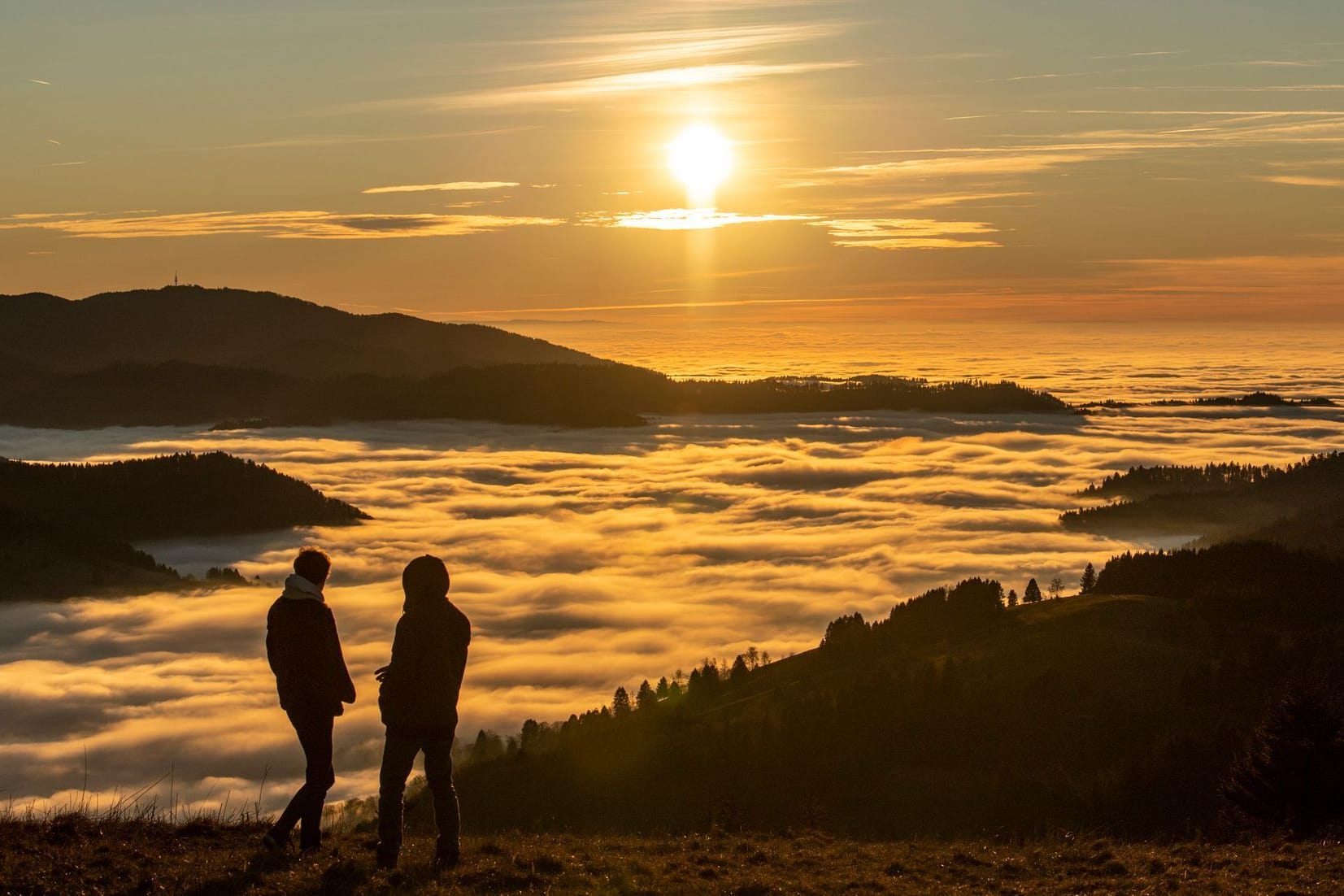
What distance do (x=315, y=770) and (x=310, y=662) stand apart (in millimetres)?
1236

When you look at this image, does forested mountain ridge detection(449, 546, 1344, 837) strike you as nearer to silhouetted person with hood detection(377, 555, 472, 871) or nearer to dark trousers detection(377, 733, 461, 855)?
dark trousers detection(377, 733, 461, 855)

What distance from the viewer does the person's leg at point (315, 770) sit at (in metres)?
13.4

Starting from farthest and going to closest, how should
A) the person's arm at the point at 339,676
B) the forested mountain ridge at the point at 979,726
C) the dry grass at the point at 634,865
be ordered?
the forested mountain ridge at the point at 979,726 < the person's arm at the point at 339,676 < the dry grass at the point at 634,865

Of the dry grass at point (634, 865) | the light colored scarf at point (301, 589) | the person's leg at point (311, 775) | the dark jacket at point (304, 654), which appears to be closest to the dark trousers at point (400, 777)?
the dry grass at point (634, 865)

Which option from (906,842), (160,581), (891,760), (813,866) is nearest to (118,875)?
(813,866)

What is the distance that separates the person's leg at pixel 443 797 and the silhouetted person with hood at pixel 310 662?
1049mm

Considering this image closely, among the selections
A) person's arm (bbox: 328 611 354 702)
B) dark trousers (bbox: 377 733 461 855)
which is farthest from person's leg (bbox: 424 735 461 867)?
person's arm (bbox: 328 611 354 702)

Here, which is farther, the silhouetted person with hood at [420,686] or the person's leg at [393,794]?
the person's leg at [393,794]

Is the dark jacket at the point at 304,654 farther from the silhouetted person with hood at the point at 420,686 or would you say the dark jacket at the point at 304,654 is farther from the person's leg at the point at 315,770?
the silhouetted person with hood at the point at 420,686

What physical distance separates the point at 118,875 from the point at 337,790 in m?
107

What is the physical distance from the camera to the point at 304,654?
13297 millimetres

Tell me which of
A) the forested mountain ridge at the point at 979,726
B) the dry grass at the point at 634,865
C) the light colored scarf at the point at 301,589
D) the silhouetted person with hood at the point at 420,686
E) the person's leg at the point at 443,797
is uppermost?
the light colored scarf at the point at 301,589

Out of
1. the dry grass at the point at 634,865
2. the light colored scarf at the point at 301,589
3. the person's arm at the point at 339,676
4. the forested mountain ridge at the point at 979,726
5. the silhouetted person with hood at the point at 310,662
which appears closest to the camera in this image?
the dry grass at the point at 634,865

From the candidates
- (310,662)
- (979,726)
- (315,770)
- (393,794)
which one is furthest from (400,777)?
(979,726)
